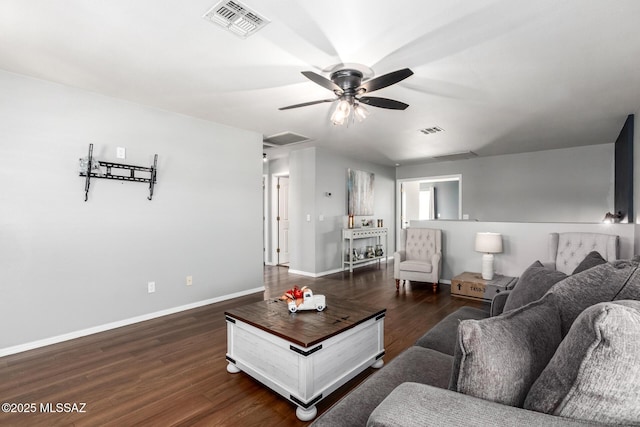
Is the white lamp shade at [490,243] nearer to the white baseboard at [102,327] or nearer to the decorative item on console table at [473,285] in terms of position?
the decorative item on console table at [473,285]

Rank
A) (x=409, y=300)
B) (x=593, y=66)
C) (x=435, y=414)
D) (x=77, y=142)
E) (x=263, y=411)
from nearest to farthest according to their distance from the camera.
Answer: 1. (x=435, y=414)
2. (x=263, y=411)
3. (x=593, y=66)
4. (x=77, y=142)
5. (x=409, y=300)

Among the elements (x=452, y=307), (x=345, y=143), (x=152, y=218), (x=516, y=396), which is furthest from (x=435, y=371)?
(x=345, y=143)

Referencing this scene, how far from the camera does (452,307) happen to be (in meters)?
3.94

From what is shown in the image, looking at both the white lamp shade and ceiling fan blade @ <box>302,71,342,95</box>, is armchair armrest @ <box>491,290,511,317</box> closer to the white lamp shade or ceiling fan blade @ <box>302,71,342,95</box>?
ceiling fan blade @ <box>302,71,342,95</box>

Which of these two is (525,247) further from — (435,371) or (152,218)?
(152,218)

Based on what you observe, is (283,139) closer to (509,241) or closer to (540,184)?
(509,241)

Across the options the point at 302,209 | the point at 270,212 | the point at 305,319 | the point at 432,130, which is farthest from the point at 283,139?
the point at 305,319

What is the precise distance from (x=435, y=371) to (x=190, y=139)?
3.74m

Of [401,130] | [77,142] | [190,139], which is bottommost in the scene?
[77,142]

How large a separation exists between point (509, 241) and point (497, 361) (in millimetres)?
4470

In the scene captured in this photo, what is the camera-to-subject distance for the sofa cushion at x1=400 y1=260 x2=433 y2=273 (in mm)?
4754

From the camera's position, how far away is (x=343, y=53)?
2422 millimetres

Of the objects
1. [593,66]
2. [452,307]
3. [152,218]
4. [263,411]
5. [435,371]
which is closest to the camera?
[435,371]

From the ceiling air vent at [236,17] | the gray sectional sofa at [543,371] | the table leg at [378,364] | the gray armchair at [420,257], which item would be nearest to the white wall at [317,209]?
the gray armchair at [420,257]
